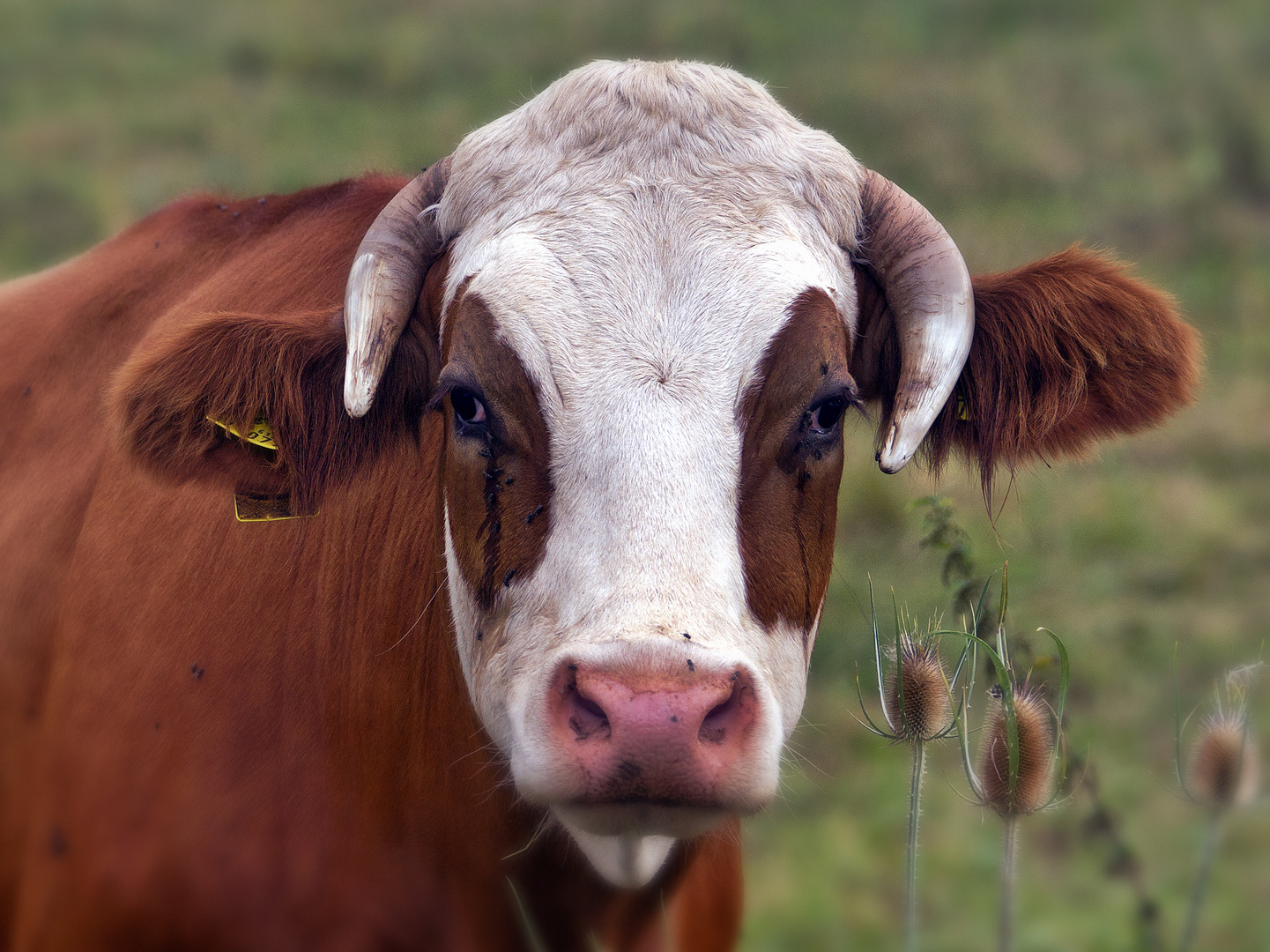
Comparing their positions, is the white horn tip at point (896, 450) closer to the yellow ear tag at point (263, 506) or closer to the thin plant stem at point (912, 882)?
the thin plant stem at point (912, 882)

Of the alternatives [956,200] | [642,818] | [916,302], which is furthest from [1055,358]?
[956,200]

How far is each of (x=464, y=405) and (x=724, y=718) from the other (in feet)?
2.59

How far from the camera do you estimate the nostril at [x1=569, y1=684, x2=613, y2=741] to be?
1.92m

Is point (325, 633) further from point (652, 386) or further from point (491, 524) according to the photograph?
point (652, 386)

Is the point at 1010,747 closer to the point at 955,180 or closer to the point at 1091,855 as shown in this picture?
the point at 1091,855

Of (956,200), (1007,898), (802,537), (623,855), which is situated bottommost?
→ (623,855)

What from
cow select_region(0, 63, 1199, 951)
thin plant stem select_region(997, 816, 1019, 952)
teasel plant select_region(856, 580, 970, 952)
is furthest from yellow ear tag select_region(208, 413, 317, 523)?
thin plant stem select_region(997, 816, 1019, 952)

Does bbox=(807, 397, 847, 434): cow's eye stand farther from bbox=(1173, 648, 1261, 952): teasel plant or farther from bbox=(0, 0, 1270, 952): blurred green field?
bbox=(0, 0, 1270, 952): blurred green field

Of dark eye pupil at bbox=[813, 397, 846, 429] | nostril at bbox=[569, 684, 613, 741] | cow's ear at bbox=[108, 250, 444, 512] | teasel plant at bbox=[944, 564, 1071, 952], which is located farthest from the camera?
cow's ear at bbox=[108, 250, 444, 512]

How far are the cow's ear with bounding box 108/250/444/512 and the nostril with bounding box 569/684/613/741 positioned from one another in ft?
3.10

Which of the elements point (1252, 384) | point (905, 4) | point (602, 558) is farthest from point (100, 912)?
point (905, 4)

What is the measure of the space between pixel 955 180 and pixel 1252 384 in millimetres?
2669

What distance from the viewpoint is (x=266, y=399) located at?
257 cm

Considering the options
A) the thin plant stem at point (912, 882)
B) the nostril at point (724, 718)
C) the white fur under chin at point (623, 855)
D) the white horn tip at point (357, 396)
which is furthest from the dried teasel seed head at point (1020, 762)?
the white horn tip at point (357, 396)
